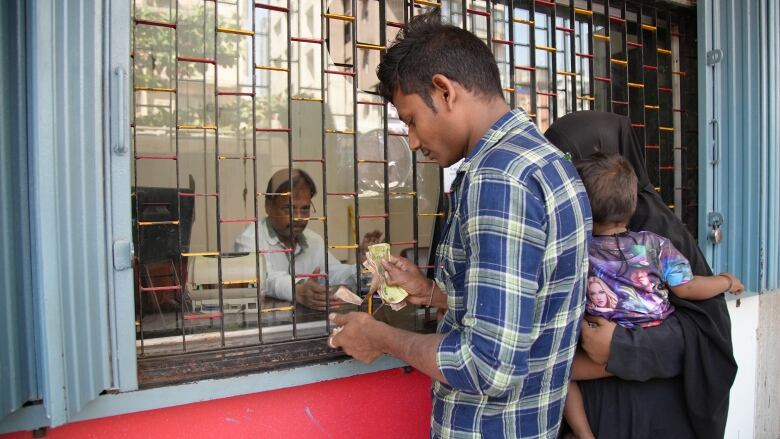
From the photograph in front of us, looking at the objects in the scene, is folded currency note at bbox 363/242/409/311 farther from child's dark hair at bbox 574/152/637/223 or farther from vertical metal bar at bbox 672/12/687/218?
vertical metal bar at bbox 672/12/687/218

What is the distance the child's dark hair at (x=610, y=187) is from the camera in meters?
1.45

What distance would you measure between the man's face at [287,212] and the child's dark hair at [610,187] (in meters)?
1.87

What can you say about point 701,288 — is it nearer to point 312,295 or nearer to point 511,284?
point 511,284

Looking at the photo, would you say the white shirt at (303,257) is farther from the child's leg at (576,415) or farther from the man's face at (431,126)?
the man's face at (431,126)

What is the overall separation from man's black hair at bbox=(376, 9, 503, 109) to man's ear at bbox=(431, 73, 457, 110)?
14 millimetres

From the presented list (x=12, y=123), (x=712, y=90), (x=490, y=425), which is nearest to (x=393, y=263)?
(x=490, y=425)

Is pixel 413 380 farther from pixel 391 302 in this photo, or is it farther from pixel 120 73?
pixel 120 73

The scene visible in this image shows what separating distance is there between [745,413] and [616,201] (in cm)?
225

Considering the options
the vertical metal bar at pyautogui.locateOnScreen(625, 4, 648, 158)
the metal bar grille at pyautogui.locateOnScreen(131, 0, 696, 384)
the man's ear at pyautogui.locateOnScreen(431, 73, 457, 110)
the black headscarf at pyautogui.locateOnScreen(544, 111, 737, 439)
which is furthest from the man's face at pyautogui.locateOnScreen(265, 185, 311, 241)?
the man's ear at pyautogui.locateOnScreen(431, 73, 457, 110)

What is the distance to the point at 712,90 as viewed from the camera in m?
2.76

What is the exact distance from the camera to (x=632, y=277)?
4.92 ft

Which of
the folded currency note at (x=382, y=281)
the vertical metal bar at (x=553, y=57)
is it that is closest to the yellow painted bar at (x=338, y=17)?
the folded currency note at (x=382, y=281)

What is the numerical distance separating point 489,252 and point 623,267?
645 millimetres

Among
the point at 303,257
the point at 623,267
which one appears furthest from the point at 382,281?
the point at 303,257
